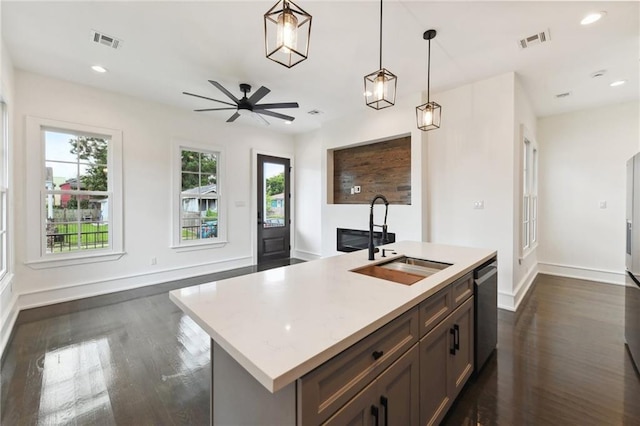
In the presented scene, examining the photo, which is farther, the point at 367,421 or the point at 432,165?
the point at 432,165

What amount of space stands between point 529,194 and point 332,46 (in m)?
3.74

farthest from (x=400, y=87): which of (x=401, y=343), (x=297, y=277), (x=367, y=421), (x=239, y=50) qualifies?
(x=367, y=421)

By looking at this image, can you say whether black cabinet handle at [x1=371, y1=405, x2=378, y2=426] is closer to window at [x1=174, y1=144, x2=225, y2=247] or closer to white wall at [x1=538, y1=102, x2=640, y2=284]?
window at [x1=174, y1=144, x2=225, y2=247]

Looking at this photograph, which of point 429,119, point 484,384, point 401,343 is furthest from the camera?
point 429,119

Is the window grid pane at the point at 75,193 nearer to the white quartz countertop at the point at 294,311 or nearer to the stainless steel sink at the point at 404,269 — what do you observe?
the white quartz countertop at the point at 294,311

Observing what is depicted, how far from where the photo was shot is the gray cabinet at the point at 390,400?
95 cm

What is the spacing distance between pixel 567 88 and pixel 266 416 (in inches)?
204

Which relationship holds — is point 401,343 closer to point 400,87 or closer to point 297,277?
point 297,277

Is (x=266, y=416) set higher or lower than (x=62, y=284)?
higher

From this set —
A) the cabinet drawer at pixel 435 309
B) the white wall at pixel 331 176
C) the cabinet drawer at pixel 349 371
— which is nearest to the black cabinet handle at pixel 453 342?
the cabinet drawer at pixel 435 309

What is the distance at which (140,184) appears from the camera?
14.1 feet

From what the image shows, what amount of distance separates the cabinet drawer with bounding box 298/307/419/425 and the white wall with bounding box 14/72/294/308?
4.44 m

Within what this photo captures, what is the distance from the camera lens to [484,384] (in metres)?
2.00

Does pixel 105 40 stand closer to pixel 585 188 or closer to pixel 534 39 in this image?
pixel 534 39
